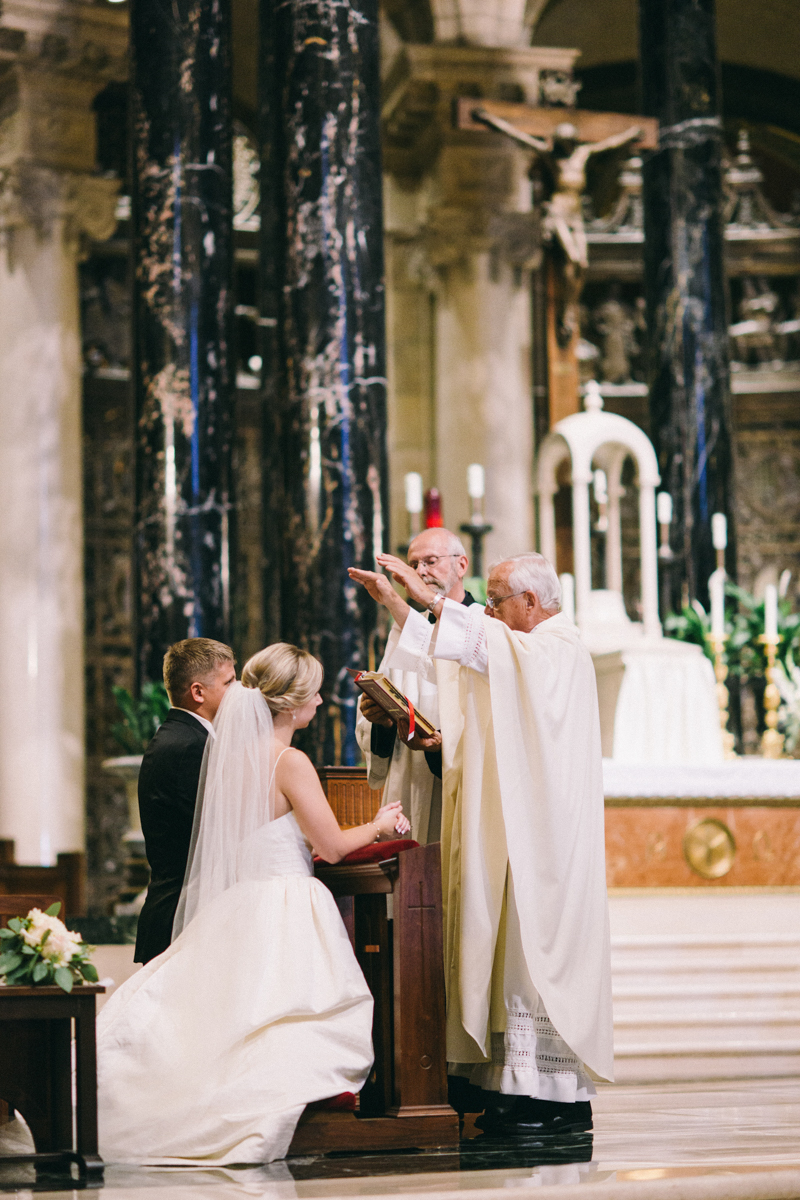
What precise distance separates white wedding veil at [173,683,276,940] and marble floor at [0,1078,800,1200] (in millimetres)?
854

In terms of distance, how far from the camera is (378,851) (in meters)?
4.76

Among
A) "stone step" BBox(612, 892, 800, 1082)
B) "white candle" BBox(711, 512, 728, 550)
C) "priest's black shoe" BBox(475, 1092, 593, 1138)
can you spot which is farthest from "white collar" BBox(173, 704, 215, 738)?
"white candle" BBox(711, 512, 728, 550)

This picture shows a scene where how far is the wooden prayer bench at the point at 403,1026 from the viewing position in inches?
177

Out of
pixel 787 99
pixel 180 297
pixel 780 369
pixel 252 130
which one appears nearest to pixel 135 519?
pixel 180 297

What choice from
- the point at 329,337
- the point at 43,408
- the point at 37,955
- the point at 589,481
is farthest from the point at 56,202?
the point at 37,955

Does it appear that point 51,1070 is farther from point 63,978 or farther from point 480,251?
point 480,251

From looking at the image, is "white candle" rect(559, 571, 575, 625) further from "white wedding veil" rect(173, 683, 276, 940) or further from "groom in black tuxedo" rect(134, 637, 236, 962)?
"white wedding veil" rect(173, 683, 276, 940)

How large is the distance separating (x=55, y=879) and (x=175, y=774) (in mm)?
4873

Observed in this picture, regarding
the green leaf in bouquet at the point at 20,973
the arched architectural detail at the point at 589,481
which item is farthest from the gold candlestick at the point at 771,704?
the green leaf in bouquet at the point at 20,973

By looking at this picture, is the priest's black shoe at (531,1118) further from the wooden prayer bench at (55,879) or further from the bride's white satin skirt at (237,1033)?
the wooden prayer bench at (55,879)

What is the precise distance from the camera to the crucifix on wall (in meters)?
9.62

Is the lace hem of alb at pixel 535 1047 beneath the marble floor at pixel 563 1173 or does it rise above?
above

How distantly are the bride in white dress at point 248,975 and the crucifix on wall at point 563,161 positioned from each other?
5.24 metres

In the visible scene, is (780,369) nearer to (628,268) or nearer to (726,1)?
(628,268)
